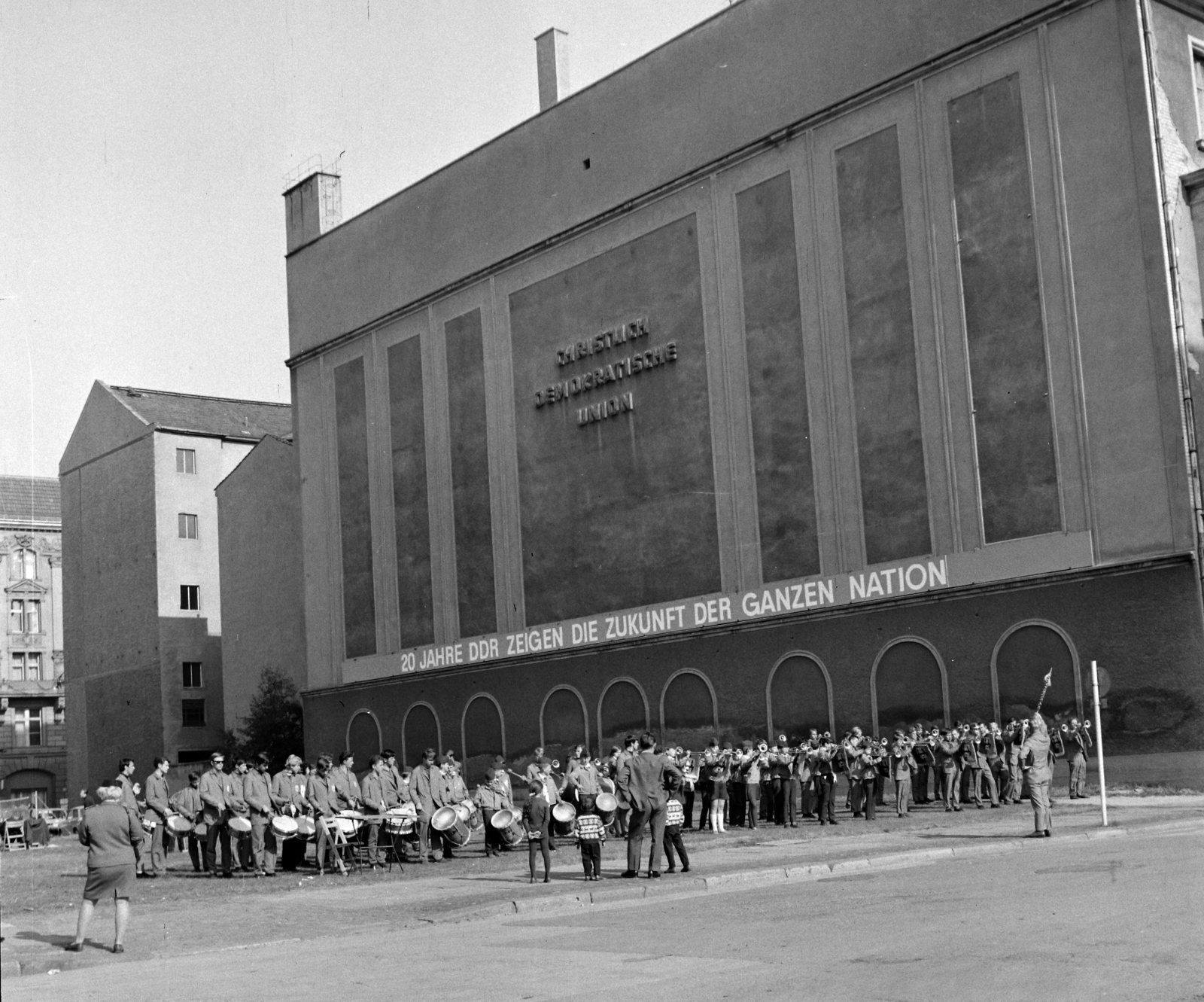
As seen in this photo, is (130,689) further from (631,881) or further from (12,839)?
(631,881)

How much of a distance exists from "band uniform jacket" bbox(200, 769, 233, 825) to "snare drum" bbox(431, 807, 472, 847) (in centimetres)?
378

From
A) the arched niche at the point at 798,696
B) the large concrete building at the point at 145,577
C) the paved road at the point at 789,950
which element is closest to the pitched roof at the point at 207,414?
the large concrete building at the point at 145,577

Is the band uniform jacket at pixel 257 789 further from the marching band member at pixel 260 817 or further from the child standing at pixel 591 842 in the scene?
the child standing at pixel 591 842

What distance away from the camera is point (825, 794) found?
3269 cm

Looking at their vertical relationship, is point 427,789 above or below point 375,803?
above

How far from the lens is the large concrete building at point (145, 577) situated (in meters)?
76.0

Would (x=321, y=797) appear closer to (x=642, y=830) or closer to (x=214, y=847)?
(x=214, y=847)

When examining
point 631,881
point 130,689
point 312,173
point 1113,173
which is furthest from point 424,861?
point 130,689

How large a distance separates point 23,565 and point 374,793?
75246 millimetres

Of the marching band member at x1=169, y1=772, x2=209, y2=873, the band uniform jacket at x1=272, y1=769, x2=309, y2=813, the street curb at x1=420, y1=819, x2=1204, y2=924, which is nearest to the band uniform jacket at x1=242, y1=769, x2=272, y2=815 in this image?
A: the band uniform jacket at x1=272, y1=769, x2=309, y2=813

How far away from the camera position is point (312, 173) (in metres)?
62.1

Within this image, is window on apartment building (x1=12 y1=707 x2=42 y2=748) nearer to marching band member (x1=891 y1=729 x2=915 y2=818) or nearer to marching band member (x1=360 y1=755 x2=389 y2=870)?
marching band member (x1=360 y1=755 x2=389 y2=870)

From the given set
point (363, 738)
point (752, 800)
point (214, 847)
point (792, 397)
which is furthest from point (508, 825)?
point (363, 738)

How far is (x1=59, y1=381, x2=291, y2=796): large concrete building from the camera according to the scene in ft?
249
